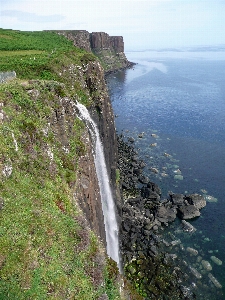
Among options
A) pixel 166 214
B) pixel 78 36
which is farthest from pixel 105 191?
pixel 78 36

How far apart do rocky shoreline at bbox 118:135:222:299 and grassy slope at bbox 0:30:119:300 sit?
1562cm

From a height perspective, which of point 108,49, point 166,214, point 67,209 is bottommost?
point 166,214

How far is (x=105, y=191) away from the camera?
3694 cm

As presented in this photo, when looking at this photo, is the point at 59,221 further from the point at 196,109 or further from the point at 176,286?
the point at 196,109

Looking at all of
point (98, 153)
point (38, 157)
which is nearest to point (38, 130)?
point (38, 157)

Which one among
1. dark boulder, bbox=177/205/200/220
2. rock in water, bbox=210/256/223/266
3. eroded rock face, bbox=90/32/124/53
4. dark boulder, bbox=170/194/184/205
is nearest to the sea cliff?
rock in water, bbox=210/256/223/266

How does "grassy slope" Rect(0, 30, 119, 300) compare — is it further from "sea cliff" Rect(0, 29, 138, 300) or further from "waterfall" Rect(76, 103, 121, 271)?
"waterfall" Rect(76, 103, 121, 271)

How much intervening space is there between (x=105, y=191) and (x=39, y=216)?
19.3m

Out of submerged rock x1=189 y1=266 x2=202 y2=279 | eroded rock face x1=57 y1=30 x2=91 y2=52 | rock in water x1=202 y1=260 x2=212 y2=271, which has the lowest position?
rock in water x1=202 y1=260 x2=212 y2=271

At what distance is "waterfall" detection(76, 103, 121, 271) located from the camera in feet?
111

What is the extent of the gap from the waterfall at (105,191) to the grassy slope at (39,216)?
872 cm

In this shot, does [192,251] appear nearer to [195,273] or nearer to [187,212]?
[195,273]

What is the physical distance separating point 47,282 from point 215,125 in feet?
260

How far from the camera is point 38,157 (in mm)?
21781
